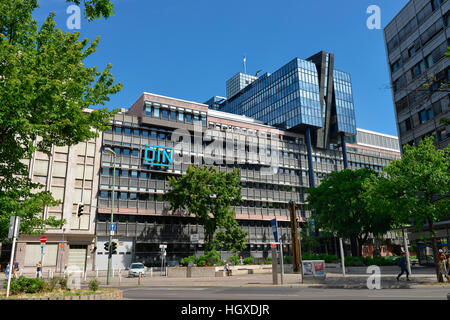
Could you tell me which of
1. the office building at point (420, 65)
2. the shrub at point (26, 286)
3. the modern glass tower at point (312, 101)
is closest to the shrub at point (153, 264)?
the office building at point (420, 65)

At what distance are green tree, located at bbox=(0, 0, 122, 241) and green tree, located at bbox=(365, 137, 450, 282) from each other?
1671cm

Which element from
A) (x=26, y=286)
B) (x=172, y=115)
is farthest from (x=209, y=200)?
(x=26, y=286)

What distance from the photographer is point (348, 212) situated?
1706 inches

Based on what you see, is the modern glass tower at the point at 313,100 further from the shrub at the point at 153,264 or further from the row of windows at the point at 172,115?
the shrub at the point at 153,264

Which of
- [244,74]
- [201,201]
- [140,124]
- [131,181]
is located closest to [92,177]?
[131,181]

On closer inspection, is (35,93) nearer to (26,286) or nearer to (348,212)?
(26,286)

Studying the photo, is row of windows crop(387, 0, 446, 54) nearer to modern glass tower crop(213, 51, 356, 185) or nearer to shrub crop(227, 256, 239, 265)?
modern glass tower crop(213, 51, 356, 185)

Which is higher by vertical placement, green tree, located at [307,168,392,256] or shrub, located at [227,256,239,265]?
green tree, located at [307,168,392,256]

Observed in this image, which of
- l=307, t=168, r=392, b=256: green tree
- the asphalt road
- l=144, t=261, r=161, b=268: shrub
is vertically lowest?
the asphalt road

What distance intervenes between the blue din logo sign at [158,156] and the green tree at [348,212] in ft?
75.6

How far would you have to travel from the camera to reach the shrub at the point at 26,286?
12.7 m

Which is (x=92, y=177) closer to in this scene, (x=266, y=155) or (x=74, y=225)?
(x=74, y=225)

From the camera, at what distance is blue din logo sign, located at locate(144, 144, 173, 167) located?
54.4 meters

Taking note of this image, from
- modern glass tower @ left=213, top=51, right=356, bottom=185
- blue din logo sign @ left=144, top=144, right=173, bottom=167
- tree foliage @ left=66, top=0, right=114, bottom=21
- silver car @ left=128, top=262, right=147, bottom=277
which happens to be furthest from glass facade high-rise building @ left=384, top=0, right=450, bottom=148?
tree foliage @ left=66, top=0, right=114, bottom=21
